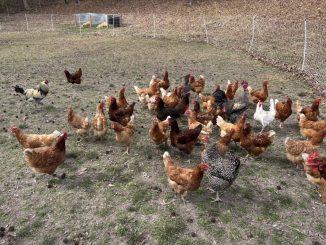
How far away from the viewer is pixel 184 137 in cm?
792

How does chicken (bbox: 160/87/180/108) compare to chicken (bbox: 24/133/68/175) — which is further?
chicken (bbox: 160/87/180/108)

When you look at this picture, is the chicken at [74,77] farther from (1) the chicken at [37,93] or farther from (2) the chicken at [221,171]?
(2) the chicken at [221,171]

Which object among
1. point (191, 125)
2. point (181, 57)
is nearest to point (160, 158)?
point (191, 125)

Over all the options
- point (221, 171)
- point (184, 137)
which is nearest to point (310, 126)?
point (184, 137)

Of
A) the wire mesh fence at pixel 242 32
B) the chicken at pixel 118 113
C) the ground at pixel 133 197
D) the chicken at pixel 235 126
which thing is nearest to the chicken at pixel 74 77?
the ground at pixel 133 197

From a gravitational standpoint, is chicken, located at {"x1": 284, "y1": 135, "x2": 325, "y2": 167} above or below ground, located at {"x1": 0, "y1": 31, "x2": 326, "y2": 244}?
above

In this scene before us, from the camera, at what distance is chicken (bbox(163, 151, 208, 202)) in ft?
21.1

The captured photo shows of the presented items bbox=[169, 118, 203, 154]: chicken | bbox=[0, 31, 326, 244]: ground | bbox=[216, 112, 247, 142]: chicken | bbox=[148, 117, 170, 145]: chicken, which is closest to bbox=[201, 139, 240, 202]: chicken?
bbox=[0, 31, 326, 244]: ground

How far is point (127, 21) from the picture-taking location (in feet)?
105

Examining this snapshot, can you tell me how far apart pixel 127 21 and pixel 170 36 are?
8.96 meters

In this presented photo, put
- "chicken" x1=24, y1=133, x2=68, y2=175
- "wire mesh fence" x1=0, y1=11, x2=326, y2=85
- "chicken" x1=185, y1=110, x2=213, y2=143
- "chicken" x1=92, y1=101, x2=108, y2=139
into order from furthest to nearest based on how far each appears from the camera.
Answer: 1. "wire mesh fence" x1=0, y1=11, x2=326, y2=85
2. "chicken" x1=92, y1=101, x2=108, y2=139
3. "chicken" x1=185, y1=110, x2=213, y2=143
4. "chicken" x1=24, y1=133, x2=68, y2=175

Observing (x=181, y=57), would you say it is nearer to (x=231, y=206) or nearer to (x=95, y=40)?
(x=95, y=40)

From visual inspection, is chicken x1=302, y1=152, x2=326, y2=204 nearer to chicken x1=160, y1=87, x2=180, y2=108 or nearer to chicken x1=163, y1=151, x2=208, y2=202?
chicken x1=163, y1=151, x2=208, y2=202

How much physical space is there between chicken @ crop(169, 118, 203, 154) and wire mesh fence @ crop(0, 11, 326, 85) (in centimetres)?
821
